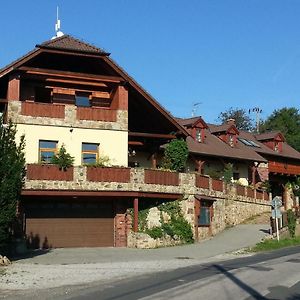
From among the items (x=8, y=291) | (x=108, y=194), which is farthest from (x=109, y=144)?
(x=8, y=291)

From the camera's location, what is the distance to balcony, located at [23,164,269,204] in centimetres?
2716

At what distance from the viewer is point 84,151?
3045 centimetres

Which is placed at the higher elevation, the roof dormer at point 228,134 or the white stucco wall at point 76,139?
the roof dormer at point 228,134

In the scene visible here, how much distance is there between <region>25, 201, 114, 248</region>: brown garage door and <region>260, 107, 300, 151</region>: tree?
55.3 metres

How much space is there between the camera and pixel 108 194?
1113 inches

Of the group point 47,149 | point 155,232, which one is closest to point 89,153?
point 47,149

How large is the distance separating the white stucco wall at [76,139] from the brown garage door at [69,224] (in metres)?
2.54

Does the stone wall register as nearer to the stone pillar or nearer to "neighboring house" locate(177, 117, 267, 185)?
the stone pillar

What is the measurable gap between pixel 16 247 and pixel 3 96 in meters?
10.3

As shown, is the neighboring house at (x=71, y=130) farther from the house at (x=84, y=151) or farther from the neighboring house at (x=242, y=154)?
the neighboring house at (x=242, y=154)

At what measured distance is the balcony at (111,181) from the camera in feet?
89.1

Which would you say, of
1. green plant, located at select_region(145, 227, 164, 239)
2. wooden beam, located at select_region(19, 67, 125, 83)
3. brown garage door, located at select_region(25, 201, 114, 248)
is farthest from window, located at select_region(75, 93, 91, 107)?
green plant, located at select_region(145, 227, 164, 239)

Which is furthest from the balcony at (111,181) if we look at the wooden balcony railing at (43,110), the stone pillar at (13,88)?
the stone pillar at (13,88)

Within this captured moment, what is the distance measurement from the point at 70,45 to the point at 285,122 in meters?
59.8
